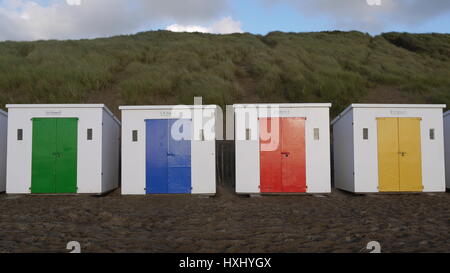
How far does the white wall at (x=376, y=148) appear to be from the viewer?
399 inches

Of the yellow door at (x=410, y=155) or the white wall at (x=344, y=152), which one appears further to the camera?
the white wall at (x=344, y=152)

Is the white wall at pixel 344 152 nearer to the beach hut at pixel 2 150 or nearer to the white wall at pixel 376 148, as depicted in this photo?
the white wall at pixel 376 148

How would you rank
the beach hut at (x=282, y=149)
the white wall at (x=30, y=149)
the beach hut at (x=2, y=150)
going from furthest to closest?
the beach hut at (x=2, y=150), the beach hut at (x=282, y=149), the white wall at (x=30, y=149)

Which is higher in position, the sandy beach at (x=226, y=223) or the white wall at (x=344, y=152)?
the white wall at (x=344, y=152)

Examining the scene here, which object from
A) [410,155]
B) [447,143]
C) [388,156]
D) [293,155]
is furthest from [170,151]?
[447,143]

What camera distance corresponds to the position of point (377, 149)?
1017 cm

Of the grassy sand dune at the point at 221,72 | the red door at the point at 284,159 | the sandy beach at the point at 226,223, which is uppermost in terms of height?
the grassy sand dune at the point at 221,72

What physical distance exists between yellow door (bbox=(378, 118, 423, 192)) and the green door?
812 cm

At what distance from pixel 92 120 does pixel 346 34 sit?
111 feet

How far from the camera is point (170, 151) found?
403 inches

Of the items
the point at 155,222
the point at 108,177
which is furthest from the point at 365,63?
the point at 155,222

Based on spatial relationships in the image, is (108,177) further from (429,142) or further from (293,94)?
(293,94)

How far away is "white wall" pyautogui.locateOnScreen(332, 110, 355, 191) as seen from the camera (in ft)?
34.2

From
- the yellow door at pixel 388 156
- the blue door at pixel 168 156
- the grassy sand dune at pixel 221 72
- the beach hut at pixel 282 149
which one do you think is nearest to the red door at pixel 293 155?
the beach hut at pixel 282 149
